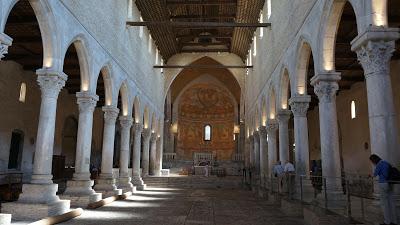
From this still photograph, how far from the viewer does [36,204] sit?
10.1m

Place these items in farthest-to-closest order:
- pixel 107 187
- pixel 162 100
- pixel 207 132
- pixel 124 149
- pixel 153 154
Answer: pixel 207 132 < pixel 162 100 < pixel 153 154 < pixel 124 149 < pixel 107 187

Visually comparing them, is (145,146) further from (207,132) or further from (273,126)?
(207,132)

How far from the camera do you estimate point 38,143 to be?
11188 mm

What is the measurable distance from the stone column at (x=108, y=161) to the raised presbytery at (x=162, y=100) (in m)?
0.06

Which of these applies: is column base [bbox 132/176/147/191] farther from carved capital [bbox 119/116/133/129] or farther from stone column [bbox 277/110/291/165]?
stone column [bbox 277/110/291/165]

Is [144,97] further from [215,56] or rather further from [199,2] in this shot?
[215,56]

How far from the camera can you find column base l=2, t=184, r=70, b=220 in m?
9.95

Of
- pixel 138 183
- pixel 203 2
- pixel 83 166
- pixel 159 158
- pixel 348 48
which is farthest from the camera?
pixel 159 158

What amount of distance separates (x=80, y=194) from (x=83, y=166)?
116cm

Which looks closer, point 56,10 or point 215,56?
point 56,10

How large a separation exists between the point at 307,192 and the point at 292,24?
6.64 m

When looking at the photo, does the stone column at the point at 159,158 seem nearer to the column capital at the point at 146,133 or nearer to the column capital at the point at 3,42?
the column capital at the point at 146,133

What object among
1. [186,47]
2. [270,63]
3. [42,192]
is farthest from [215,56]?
[42,192]

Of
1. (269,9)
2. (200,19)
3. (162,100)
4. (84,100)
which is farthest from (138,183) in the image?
(269,9)
